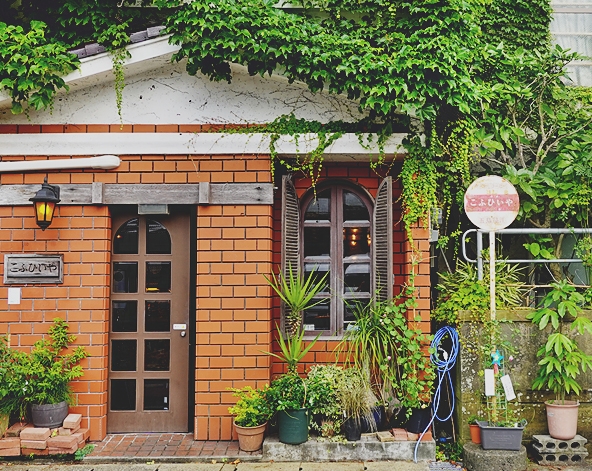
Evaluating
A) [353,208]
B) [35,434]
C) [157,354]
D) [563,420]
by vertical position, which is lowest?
[35,434]

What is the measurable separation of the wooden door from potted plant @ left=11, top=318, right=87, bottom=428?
54 centimetres

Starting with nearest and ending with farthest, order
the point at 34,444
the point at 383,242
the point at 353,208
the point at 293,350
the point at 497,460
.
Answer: the point at 497,460, the point at 34,444, the point at 293,350, the point at 383,242, the point at 353,208

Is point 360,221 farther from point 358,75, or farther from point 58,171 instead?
point 58,171

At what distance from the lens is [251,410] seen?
630cm

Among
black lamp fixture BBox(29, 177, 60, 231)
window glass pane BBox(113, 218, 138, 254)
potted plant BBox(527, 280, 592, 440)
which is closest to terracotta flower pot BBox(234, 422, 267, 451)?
window glass pane BBox(113, 218, 138, 254)

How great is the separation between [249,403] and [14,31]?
16.0ft

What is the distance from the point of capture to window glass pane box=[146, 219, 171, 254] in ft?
23.6

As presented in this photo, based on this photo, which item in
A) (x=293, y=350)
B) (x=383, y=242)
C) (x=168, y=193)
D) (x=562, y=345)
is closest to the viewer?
(x=562, y=345)

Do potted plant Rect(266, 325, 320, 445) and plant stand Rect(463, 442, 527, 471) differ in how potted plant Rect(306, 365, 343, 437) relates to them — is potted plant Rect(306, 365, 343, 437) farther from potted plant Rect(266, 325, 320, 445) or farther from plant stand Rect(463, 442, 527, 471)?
plant stand Rect(463, 442, 527, 471)

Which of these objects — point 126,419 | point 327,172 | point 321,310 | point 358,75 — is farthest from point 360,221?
point 126,419

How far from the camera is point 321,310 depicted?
7.36 metres

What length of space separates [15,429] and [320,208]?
439 cm

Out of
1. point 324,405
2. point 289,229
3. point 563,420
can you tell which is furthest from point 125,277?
point 563,420

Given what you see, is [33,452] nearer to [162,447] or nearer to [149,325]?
[162,447]
